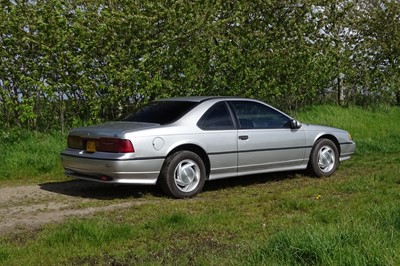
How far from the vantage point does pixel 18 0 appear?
1041cm

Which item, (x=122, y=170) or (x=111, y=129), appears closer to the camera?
(x=122, y=170)

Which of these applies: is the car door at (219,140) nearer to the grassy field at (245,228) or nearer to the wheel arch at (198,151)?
the wheel arch at (198,151)

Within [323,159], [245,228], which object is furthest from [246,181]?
[245,228]

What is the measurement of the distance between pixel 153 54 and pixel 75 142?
4261mm

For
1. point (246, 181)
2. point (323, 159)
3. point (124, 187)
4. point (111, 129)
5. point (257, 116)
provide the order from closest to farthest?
point (111, 129) → point (124, 187) → point (257, 116) → point (246, 181) → point (323, 159)

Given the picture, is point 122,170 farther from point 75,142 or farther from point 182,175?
point 75,142

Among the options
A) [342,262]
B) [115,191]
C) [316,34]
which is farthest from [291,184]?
[316,34]

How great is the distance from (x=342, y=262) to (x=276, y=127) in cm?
467

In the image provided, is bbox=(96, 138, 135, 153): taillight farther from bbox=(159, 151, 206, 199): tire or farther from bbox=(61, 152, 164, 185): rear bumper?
bbox=(159, 151, 206, 199): tire

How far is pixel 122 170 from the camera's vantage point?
22.8 feet

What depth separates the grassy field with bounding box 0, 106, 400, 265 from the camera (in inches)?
168

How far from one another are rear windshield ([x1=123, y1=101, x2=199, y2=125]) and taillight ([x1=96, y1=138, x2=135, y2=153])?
732 millimetres

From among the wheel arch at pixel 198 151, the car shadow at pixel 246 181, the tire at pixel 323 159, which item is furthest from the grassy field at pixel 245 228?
the wheel arch at pixel 198 151

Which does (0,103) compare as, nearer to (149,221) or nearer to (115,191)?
(115,191)
